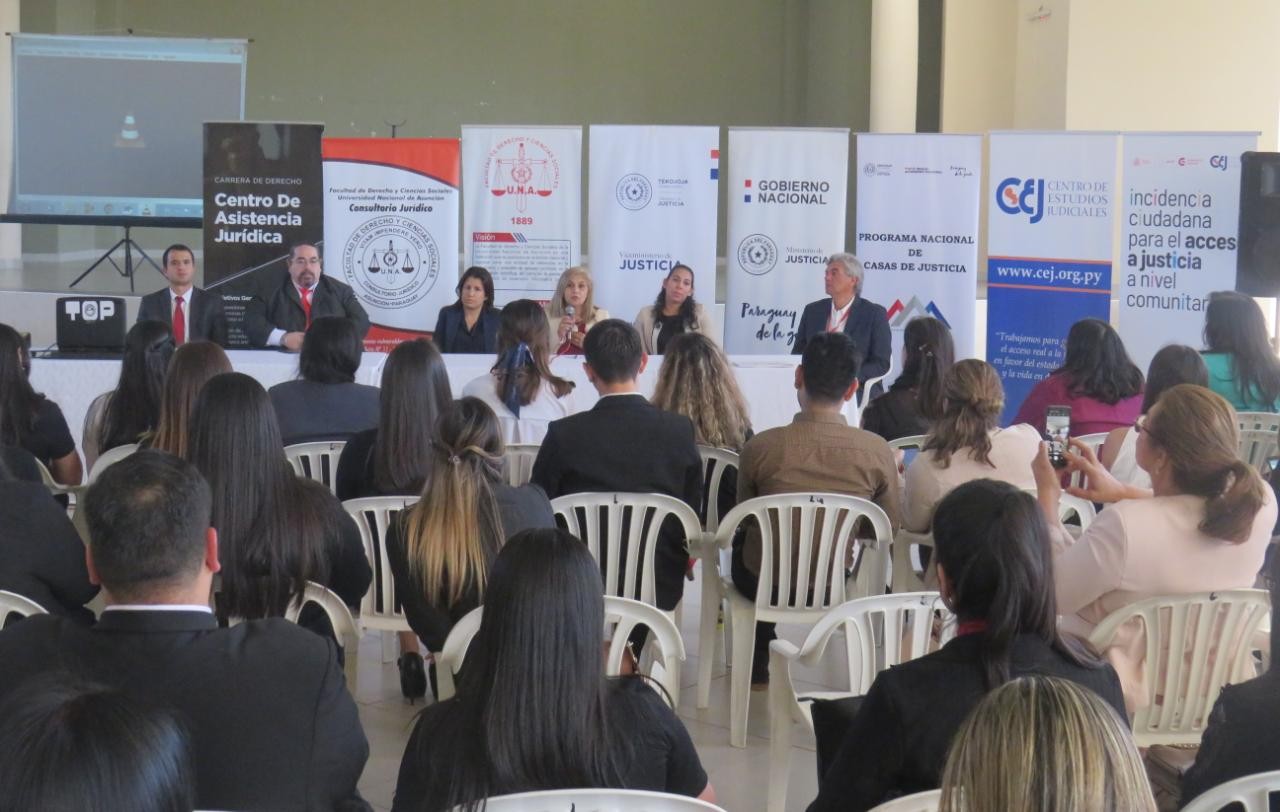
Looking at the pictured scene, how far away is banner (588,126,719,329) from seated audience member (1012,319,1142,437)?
350 centimetres

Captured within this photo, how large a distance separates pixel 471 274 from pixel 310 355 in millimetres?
2872

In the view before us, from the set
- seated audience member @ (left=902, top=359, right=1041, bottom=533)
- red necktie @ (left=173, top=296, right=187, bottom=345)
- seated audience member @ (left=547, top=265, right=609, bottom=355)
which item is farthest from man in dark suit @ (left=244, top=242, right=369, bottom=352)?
seated audience member @ (left=902, top=359, right=1041, bottom=533)

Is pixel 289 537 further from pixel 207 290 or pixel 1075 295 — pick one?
pixel 1075 295

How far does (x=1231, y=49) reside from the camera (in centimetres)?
1131

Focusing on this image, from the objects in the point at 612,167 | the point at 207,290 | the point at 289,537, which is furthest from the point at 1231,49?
the point at 289,537

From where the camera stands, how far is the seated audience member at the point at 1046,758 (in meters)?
1.21

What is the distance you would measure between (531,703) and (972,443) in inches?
97.1

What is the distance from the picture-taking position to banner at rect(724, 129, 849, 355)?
26.1ft

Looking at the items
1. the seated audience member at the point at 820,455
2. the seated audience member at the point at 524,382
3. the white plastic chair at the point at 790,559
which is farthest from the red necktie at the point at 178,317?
the white plastic chair at the point at 790,559

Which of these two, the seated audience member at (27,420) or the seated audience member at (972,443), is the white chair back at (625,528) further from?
the seated audience member at (27,420)

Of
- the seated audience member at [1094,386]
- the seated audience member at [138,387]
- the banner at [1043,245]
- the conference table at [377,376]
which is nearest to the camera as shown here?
the seated audience member at [138,387]

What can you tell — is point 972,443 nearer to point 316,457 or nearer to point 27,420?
point 316,457

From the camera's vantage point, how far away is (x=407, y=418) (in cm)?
370

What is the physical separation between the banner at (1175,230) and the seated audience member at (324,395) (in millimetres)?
4825
